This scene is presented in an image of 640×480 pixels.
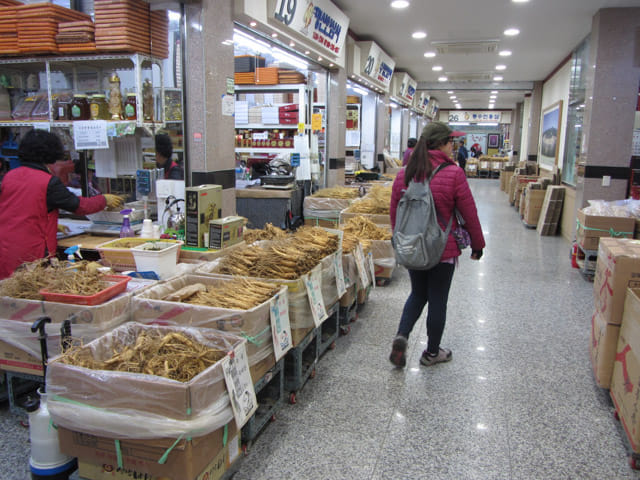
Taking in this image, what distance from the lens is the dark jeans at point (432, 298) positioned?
3.11 m

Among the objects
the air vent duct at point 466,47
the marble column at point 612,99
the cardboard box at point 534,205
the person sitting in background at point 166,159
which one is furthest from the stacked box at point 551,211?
the person sitting in background at point 166,159

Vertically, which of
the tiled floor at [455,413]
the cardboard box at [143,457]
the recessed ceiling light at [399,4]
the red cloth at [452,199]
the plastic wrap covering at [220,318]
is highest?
the recessed ceiling light at [399,4]

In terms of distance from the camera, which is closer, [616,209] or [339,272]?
[339,272]

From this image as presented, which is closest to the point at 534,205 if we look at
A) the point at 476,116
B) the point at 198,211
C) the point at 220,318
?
the point at 198,211

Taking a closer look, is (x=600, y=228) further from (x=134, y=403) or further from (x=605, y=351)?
(x=134, y=403)

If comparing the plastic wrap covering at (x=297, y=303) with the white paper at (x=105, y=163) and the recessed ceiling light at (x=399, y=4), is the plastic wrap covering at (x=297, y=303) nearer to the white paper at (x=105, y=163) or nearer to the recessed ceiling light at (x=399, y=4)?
the white paper at (x=105, y=163)

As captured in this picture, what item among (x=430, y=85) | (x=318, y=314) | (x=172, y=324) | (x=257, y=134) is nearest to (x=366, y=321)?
(x=318, y=314)

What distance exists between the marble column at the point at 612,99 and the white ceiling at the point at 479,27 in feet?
0.98

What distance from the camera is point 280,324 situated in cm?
254

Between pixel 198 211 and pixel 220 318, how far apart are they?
1.33 metres

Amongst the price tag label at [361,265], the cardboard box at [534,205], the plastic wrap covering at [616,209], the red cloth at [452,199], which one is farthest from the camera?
the cardboard box at [534,205]

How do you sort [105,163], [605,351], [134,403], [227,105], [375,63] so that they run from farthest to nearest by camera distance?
1. [375,63]
2. [227,105]
3. [105,163]
4. [605,351]
5. [134,403]

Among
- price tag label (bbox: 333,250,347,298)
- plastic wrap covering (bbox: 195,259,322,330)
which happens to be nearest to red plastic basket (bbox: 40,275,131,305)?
plastic wrap covering (bbox: 195,259,322,330)

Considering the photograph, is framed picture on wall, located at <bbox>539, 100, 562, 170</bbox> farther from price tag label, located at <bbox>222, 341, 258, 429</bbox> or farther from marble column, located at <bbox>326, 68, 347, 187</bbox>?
price tag label, located at <bbox>222, 341, 258, 429</bbox>
